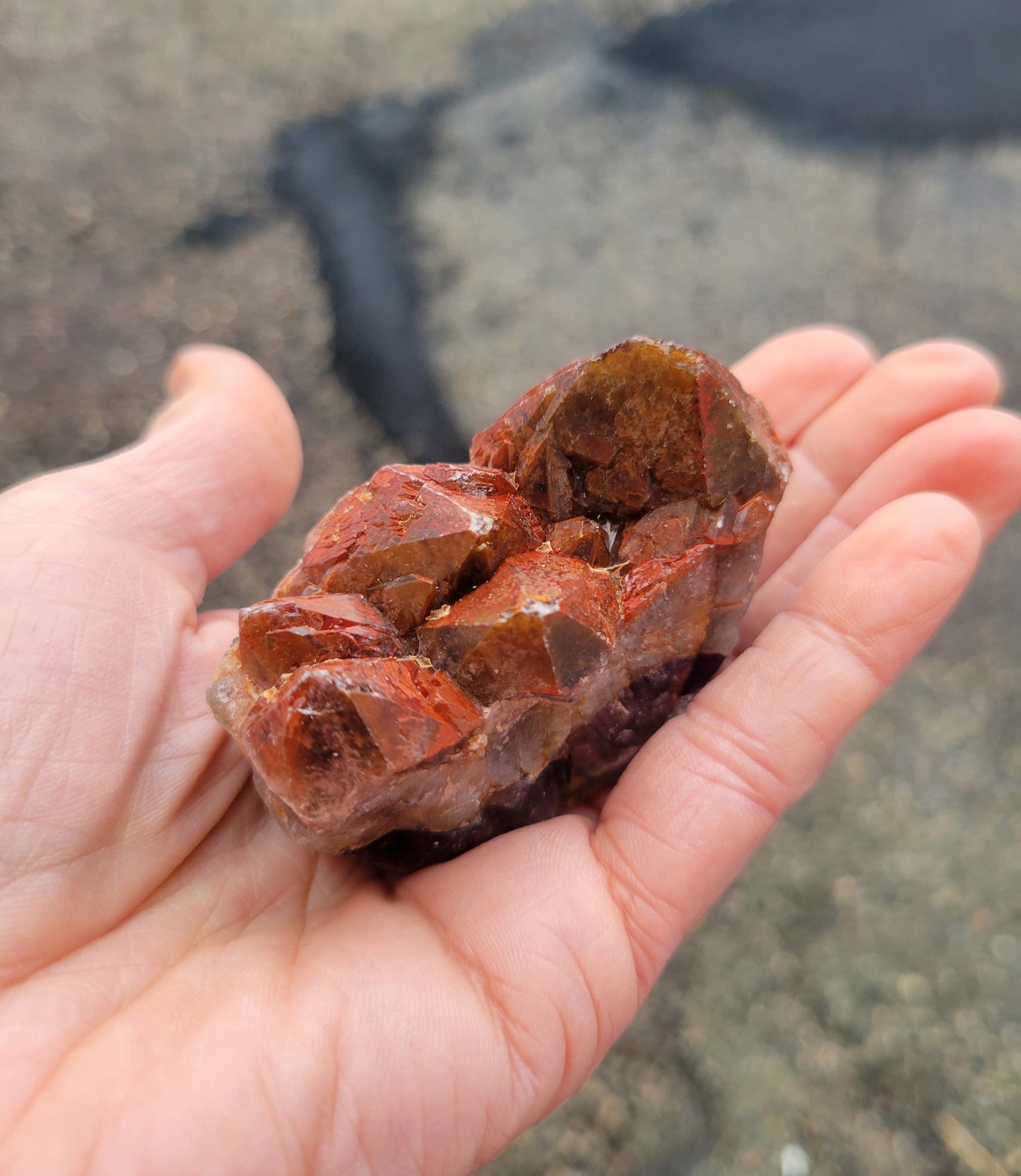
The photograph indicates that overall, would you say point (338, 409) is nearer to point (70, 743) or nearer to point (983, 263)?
point (70, 743)

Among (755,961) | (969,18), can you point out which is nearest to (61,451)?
(755,961)

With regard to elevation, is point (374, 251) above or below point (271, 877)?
above

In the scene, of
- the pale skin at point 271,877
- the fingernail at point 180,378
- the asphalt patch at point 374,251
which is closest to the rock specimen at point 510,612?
the pale skin at point 271,877

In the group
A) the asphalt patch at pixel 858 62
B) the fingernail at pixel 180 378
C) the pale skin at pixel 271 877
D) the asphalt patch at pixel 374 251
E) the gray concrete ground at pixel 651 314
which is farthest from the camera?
the asphalt patch at pixel 858 62

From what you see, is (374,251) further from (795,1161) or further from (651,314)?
(795,1161)

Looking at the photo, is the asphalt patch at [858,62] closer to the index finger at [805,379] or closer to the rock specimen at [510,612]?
the index finger at [805,379]

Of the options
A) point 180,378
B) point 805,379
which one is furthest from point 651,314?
point 180,378

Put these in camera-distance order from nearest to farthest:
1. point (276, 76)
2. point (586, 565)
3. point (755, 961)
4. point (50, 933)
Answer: point (50, 933) < point (586, 565) < point (755, 961) < point (276, 76)
